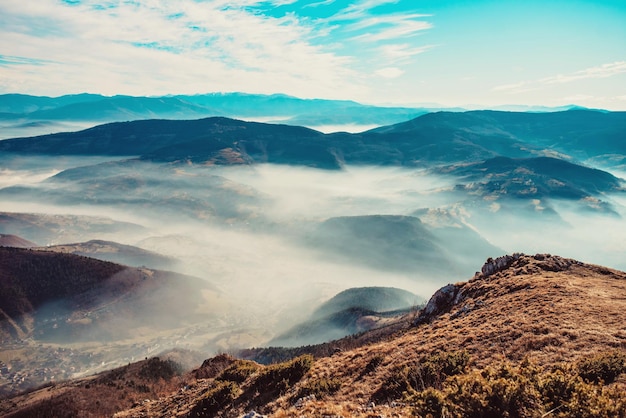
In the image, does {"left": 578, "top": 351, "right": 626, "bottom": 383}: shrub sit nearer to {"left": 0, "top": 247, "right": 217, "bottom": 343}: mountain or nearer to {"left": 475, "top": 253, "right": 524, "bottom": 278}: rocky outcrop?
{"left": 475, "top": 253, "right": 524, "bottom": 278}: rocky outcrop

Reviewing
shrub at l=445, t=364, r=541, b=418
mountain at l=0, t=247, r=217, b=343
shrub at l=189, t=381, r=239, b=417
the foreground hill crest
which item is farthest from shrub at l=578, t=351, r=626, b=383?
A: mountain at l=0, t=247, r=217, b=343

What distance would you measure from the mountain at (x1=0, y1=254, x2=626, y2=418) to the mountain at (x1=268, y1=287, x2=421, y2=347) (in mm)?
81958

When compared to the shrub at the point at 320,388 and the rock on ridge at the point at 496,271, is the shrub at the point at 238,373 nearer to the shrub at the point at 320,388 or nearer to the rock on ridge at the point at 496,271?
the shrub at the point at 320,388

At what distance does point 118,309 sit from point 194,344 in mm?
46459

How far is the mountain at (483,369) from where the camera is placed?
13.5 metres

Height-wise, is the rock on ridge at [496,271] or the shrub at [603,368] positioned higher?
the shrub at [603,368]

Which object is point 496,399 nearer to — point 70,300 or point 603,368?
point 603,368

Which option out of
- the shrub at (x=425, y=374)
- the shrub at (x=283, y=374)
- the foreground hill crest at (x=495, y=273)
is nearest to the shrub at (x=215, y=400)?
the shrub at (x=283, y=374)

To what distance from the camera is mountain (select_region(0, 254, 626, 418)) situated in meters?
13.5

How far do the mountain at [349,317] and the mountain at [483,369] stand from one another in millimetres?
81958

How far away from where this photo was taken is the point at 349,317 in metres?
145

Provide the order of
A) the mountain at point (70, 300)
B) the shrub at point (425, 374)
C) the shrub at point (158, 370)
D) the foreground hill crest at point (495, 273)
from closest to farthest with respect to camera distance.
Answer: the shrub at point (425, 374) → the foreground hill crest at point (495, 273) → the shrub at point (158, 370) → the mountain at point (70, 300)

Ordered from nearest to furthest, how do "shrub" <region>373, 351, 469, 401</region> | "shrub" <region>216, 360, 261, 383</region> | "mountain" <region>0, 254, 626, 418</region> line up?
1. "mountain" <region>0, 254, 626, 418</region>
2. "shrub" <region>373, 351, 469, 401</region>
3. "shrub" <region>216, 360, 261, 383</region>

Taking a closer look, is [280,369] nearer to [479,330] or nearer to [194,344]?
[479,330]
